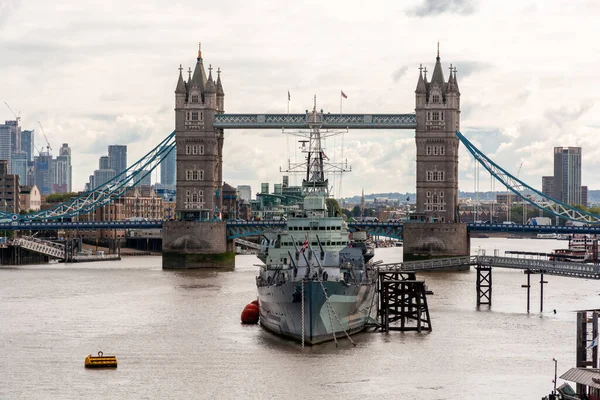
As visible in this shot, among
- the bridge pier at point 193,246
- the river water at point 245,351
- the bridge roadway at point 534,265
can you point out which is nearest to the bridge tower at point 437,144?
the bridge pier at point 193,246

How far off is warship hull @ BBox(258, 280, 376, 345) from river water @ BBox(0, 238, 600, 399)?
0.77 m

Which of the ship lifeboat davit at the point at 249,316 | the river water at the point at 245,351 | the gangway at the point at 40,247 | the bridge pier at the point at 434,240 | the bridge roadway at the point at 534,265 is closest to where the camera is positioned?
the river water at the point at 245,351

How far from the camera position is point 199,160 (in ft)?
418

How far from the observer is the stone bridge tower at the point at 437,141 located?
4919 inches

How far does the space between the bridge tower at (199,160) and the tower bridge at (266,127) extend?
98 mm

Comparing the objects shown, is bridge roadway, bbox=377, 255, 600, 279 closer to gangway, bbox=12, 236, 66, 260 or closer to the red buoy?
the red buoy

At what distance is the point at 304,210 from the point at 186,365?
16388 mm

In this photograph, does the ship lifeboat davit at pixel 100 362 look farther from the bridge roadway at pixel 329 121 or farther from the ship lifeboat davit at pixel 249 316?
the bridge roadway at pixel 329 121

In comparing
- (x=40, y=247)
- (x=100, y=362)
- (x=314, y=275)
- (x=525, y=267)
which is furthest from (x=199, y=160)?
(x=100, y=362)

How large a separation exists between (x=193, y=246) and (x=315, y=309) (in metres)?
64.6

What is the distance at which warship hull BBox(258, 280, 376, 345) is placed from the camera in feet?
190

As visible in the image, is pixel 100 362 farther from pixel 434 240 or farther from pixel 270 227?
pixel 434 240

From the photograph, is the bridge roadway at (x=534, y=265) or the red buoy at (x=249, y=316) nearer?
the red buoy at (x=249, y=316)

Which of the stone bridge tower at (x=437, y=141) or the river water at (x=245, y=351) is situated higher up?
the stone bridge tower at (x=437, y=141)
